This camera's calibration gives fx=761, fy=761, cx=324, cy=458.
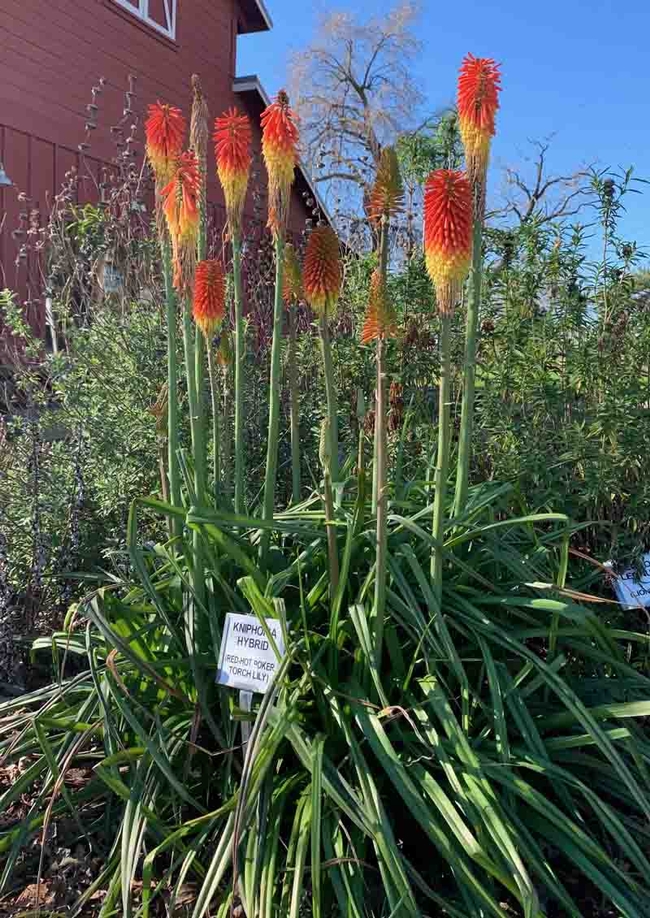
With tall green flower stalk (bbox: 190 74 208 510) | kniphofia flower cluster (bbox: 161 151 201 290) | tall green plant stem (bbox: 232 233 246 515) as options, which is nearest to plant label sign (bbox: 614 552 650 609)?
tall green plant stem (bbox: 232 233 246 515)

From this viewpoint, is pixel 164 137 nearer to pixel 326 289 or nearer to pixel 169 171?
pixel 169 171

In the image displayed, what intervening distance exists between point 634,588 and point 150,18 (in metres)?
11.5

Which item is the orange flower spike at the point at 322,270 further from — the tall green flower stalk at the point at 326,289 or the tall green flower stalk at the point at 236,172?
the tall green flower stalk at the point at 236,172

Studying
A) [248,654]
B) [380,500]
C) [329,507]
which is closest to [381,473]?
[380,500]

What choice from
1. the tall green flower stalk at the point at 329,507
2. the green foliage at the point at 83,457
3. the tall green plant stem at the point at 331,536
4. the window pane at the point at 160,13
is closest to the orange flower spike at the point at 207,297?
the tall green flower stalk at the point at 329,507

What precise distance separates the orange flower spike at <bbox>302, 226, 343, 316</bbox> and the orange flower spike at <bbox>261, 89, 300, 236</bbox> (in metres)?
0.13

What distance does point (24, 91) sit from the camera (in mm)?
9031

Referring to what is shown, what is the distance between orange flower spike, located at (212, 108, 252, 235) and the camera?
6.74ft

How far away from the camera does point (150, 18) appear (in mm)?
11211

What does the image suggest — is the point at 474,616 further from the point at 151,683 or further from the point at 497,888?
the point at 151,683

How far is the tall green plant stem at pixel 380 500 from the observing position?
174 centimetres

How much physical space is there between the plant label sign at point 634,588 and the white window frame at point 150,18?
419 inches

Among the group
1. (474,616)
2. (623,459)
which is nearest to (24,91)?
(623,459)

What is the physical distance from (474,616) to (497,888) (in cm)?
63
